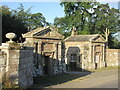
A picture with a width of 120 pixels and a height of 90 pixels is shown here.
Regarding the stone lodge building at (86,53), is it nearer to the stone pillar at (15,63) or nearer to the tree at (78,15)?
the tree at (78,15)

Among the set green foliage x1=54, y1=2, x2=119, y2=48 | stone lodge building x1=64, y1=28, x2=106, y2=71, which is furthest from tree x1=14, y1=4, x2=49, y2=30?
stone lodge building x1=64, y1=28, x2=106, y2=71

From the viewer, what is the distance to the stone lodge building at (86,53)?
1092 inches

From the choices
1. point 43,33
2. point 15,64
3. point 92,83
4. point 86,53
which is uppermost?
point 43,33

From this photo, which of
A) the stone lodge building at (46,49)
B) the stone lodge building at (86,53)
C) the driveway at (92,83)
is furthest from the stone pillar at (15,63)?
the stone lodge building at (86,53)

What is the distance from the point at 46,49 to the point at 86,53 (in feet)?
32.1

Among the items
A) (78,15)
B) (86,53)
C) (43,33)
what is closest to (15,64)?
(43,33)

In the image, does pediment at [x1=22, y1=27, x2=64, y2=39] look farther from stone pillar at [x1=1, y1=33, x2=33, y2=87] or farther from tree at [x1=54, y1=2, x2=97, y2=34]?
tree at [x1=54, y1=2, x2=97, y2=34]

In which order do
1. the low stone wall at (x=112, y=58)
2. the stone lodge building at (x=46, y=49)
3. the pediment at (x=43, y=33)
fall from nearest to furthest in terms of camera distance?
the pediment at (x=43, y=33)
the stone lodge building at (x=46, y=49)
the low stone wall at (x=112, y=58)

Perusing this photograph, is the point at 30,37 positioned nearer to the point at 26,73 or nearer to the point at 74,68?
the point at 26,73

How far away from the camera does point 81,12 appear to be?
43.4 meters

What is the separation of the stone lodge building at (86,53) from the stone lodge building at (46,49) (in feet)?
24.0

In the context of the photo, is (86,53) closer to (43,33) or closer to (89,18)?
(43,33)

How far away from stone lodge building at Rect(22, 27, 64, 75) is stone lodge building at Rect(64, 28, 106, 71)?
733 cm

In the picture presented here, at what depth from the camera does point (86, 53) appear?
27.8 metres
